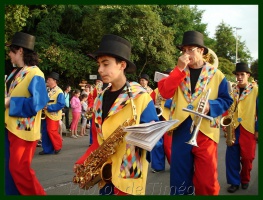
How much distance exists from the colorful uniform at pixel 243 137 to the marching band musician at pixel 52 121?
4873 mm

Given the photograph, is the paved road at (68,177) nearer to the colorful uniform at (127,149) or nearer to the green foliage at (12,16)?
the colorful uniform at (127,149)

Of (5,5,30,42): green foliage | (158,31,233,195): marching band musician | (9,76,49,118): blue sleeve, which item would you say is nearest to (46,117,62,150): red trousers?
(9,76,49,118): blue sleeve

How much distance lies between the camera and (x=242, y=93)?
625 centimetres

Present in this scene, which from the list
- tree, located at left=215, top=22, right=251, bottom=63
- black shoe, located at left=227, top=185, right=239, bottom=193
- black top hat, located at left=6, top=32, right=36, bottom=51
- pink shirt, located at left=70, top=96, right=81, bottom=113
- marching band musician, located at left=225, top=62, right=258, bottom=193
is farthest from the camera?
tree, located at left=215, top=22, right=251, bottom=63

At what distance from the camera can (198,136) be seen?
4.05m

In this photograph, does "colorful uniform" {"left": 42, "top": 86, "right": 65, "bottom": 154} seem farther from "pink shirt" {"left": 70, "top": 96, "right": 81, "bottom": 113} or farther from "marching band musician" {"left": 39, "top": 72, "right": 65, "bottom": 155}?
"pink shirt" {"left": 70, "top": 96, "right": 81, "bottom": 113}

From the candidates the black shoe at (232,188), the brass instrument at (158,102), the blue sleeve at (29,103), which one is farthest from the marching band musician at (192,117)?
the brass instrument at (158,102)

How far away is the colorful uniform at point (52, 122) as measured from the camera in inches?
367

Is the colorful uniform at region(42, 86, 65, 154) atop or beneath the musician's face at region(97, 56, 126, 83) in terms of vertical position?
beneath

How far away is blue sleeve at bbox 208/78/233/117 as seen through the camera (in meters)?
4.02

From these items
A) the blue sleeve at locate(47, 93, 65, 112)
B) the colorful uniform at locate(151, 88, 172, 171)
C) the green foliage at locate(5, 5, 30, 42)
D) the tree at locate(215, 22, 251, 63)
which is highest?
the tree at locate(215, 22, 251, 63)

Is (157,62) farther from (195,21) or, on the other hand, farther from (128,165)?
(128,165)

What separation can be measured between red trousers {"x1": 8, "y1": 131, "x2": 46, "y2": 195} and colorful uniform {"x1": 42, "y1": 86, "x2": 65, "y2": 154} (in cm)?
503

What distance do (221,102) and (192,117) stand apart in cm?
39
